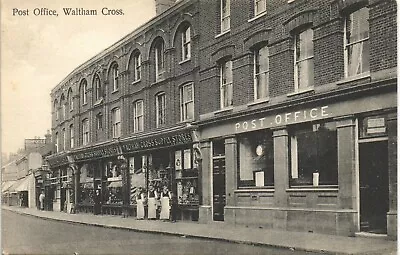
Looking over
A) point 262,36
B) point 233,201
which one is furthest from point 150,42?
point 233,201

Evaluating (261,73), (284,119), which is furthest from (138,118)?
(284,119)

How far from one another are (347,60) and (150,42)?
4.98 m

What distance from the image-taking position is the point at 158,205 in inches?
505

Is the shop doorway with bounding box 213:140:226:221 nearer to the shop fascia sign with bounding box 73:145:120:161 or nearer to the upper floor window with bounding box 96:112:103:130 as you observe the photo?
the upper floor window with bounding box 96:112:103:130

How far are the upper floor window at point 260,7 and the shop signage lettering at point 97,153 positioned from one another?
224 inches

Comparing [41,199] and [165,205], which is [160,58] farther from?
[41,199]

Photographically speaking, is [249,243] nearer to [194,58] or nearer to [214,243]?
[214,243]

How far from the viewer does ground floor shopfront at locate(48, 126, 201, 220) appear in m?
12.7

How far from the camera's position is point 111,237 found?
1069 centimetres

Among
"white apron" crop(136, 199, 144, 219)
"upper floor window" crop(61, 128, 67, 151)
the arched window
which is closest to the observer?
the arched window

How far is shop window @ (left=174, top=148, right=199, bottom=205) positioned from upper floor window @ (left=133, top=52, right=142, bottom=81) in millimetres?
2019

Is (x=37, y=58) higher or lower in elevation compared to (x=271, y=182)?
higher

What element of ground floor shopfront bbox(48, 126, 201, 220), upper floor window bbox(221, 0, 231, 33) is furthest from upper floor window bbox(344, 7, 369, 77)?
ground floor shopfront bbox(48, 126, 201, 220)

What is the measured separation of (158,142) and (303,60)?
508 cm
